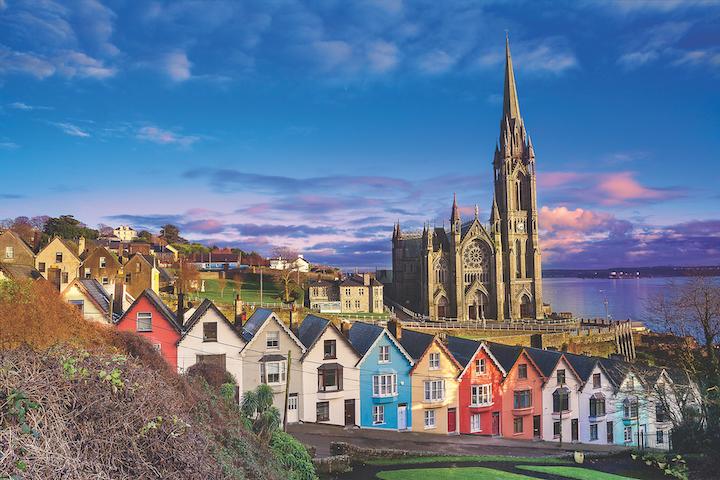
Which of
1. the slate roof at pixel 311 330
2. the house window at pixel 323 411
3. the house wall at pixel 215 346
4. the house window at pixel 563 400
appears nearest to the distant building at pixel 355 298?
the slate roof at pixel 311 330

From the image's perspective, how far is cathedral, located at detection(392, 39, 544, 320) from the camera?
98.3 metres

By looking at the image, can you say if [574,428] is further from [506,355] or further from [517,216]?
[517,216]

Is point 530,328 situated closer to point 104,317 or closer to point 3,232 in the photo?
point 104,317

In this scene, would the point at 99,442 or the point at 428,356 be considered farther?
the point at 428,356

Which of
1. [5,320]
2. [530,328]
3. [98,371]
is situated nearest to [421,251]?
[530,328]

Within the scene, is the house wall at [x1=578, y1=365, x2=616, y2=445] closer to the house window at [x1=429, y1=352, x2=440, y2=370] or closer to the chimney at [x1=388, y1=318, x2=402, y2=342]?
the house window at [x1=429, y1=352, x2=440, y2=370]

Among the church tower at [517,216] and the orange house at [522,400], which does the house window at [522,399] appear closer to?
the orange house at [522,400]

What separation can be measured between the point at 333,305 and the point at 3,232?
47.2 m

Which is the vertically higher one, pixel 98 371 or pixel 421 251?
pixel 421 251

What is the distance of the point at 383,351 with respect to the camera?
3516 cm

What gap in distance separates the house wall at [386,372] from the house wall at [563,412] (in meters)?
10.4

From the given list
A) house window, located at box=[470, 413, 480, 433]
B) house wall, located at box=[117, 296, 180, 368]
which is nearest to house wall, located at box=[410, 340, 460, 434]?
house window, located at box=[470, 413, 480, 433]

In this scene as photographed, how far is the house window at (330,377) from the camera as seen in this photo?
3366 centimetres

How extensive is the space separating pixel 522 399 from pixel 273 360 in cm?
1793
